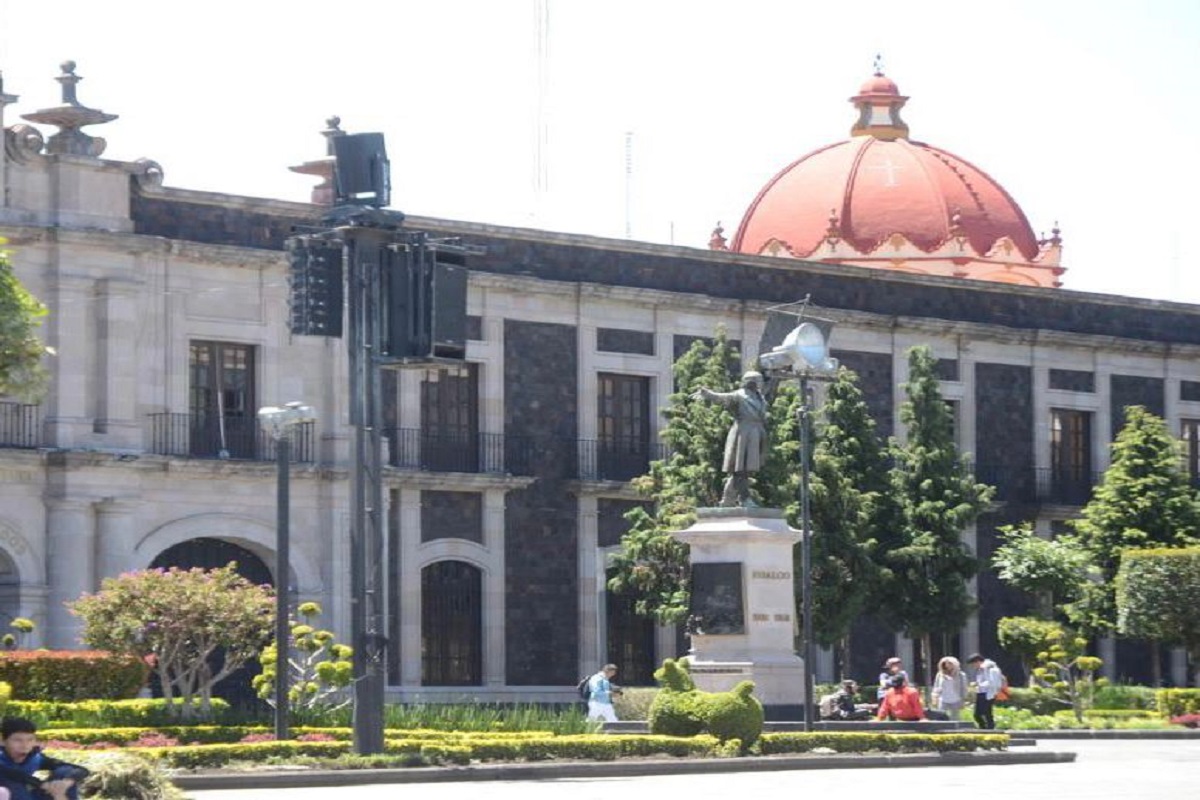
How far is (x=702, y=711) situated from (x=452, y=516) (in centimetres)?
1939

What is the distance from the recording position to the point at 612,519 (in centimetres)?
5491

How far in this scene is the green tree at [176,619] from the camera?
3706cm

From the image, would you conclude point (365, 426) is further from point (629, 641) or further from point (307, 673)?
point (629, 641)

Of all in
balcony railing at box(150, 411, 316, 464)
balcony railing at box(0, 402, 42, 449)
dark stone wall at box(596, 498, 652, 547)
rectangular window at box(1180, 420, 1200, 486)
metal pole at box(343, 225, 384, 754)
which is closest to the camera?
metal pole at box(343, 225, 384, 754)

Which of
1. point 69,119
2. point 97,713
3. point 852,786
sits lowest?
point 852,786

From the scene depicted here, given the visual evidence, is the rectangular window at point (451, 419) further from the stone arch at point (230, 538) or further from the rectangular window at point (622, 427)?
the stone arch at point (230, 538)

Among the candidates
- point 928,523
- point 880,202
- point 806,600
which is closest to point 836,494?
point 928,523

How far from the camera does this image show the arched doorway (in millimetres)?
48469

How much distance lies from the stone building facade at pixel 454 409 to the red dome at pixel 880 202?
22.9 feet


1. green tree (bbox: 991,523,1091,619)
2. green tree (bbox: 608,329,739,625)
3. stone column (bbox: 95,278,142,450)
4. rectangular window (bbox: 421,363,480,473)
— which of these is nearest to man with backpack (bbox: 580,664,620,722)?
green tree (bbox: 608,329,739,625)

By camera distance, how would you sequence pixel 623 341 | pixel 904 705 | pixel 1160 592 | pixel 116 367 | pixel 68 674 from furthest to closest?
pixel 623 341 → pixel 1160 592 → pixel 116 367 → pixel 904 705 → pixel 68 674

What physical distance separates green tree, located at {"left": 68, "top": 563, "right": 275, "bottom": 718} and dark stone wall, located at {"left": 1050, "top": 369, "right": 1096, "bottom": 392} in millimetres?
28816

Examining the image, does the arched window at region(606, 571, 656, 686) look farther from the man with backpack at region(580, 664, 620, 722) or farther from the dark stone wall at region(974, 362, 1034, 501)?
the man with backpack at region(580, 664, 620, 722)

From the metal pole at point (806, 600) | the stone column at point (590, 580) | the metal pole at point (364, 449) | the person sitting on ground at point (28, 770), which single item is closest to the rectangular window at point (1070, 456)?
the stone column at point (590, 580)
